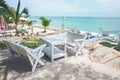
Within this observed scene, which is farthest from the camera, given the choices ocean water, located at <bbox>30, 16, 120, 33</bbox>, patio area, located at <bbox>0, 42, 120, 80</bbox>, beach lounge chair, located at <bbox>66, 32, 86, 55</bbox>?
ocean water, located at <bbox>30, 16, 120, 33</bbox>

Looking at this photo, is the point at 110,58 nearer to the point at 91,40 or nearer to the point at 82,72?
the point at 82,72

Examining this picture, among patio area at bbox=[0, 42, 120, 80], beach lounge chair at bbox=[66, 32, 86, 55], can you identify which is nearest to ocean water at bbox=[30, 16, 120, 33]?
beach lounge chair at bbox=[66, 32, 86, 55]

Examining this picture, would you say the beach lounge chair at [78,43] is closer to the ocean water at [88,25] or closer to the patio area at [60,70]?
the patio area at [60,70]

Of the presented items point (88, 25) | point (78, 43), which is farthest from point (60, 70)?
point (88, 25)

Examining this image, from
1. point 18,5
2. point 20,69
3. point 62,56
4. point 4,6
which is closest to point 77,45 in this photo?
point 62,56

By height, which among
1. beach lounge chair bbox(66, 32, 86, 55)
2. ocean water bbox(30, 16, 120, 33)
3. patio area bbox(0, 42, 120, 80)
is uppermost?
beach lounge chair bbox(66, 32, 86, 55)

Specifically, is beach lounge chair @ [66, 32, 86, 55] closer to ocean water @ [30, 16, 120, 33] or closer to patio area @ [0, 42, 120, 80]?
patio area @ [0, 42, 120, 80]

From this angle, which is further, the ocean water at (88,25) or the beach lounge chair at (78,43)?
the ocean water at (88,25)

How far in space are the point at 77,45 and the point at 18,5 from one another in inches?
336

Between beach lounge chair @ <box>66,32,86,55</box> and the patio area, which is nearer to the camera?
the patio area

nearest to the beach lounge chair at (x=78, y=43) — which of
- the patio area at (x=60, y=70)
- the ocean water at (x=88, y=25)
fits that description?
the patio area at (x=60, y=70)

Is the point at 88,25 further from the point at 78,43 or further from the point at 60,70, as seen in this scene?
the point at 60,70

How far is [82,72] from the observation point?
5758mm

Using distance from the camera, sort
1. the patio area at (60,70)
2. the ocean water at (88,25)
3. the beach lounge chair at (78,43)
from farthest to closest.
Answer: the ocean water at (88,25) → the beach lounge chair at (78,43) → the patio area at (60,70)
